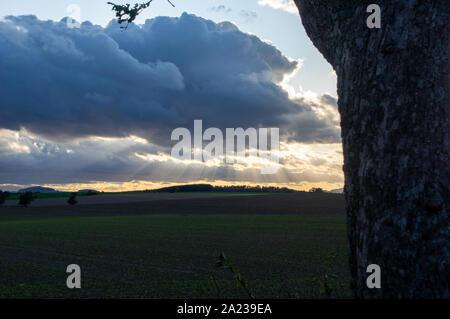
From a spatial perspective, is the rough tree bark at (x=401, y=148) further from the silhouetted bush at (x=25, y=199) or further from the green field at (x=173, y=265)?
the silhouetted bush at (x=25, y=199)

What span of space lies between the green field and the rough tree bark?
1440 millimetres

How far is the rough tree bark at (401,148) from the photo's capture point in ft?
9.35

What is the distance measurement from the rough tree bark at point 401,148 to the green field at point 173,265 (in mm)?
1440

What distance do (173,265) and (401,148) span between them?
37.9ft

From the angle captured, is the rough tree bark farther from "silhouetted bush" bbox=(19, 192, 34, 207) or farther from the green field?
"silhouetted bush" bbox=(19, 192, 34, 207)

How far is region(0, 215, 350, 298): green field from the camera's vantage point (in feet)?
30.5

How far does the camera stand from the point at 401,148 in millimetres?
2910

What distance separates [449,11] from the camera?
9.97 feet

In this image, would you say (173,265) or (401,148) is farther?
(173,265)

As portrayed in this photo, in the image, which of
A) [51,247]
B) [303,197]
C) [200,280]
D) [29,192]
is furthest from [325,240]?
[29,192]

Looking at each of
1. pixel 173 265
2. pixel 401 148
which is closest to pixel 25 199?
pixel 173 265

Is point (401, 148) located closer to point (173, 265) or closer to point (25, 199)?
point (173, 265)
